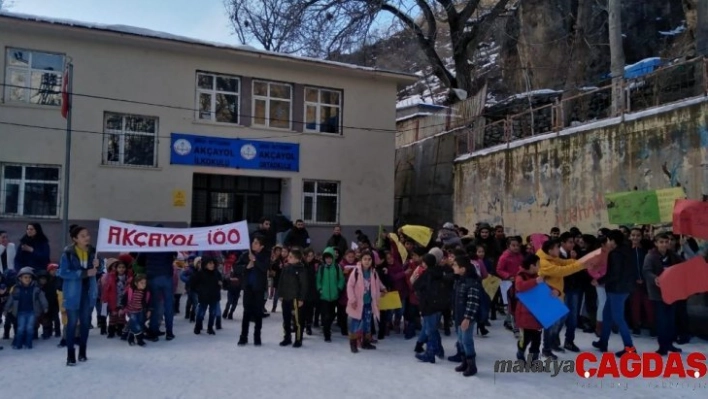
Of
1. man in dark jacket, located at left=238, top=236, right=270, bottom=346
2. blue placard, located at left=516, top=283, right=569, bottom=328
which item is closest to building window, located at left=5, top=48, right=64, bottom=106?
man in dark jacket, located at left=238, top=236, right=270, bottom=346

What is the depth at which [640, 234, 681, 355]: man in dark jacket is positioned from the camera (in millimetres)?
7438

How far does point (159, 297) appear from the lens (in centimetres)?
847

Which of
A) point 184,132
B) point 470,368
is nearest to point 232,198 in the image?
point 184,132

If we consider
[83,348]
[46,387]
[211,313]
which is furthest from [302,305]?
[46,387]

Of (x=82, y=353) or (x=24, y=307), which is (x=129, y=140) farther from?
(x=82, y=353)

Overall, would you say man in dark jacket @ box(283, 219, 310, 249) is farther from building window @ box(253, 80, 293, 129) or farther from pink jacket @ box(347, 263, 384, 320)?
building window @ box(253, 80, 293, 129)

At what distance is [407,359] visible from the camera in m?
7.46

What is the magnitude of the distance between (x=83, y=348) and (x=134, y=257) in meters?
2.85

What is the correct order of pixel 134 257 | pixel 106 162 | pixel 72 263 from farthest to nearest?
pixel 106 162
pixel 134 257
pixel 72 263

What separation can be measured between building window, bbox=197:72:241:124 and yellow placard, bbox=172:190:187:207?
2.39m

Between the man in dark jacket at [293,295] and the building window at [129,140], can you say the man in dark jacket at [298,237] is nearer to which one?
the man in dark jacket at [293,295]

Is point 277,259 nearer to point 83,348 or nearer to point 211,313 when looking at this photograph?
point 211,313

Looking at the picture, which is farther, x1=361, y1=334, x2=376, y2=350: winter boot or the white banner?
the white banner

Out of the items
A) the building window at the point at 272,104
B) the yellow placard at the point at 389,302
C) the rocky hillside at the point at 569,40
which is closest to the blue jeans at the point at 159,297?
the yellow placard at the point at 389,302
